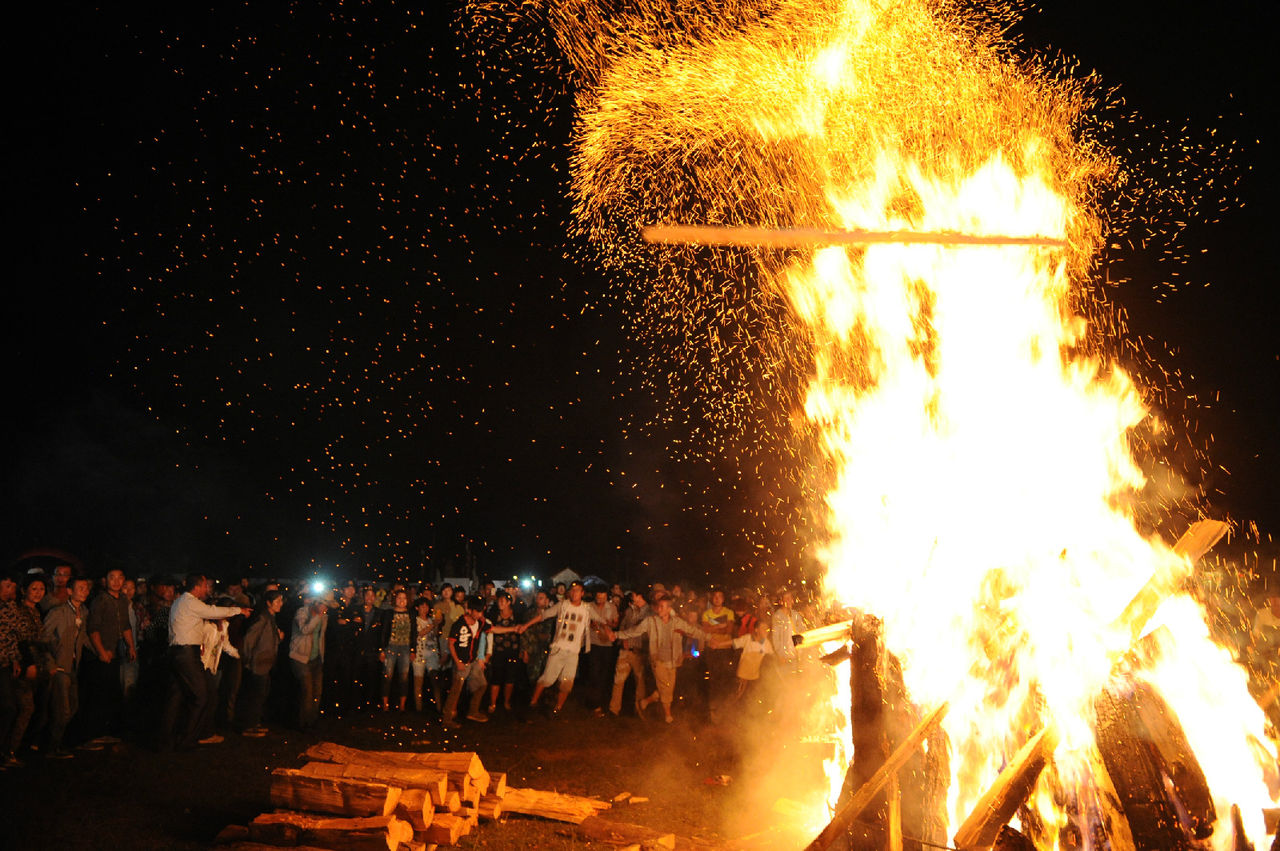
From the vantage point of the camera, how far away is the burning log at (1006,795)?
406cm

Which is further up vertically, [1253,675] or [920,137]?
[920,137]

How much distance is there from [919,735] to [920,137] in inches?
240

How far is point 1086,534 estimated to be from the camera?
6324 millimetres

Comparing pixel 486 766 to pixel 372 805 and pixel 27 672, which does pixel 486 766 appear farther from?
pixel 27 672

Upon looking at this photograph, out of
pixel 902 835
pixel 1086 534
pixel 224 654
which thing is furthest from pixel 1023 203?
pixel 224 654

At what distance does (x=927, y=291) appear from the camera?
782 cm

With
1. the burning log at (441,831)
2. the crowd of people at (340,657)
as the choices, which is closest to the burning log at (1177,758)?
the burning log at (441,831)

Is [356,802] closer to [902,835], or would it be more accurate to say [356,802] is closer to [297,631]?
[902,835]

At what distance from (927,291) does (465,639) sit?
26.9 feet

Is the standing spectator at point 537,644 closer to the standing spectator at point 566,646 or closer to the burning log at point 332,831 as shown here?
the standing spectator at point 566,646

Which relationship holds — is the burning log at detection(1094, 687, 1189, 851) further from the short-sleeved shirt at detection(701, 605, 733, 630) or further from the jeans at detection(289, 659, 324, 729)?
the jeans at detection(289, 659, 324, 729)

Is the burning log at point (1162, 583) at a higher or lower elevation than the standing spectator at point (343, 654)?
higher

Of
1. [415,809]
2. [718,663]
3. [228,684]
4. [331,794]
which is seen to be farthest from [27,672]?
[718,663]

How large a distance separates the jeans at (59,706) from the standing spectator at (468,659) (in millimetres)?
4532
